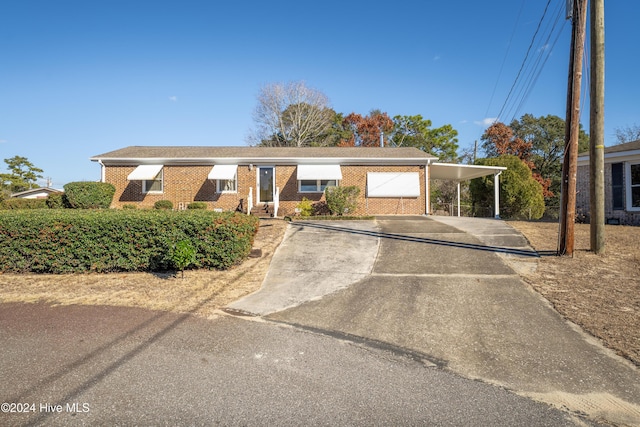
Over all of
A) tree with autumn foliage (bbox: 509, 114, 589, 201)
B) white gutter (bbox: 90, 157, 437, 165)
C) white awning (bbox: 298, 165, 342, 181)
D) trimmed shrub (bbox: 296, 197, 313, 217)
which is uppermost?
tree with autumn foliage (bbox: 509, 114, 589, 201)

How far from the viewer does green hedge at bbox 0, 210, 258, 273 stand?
22.8 ft

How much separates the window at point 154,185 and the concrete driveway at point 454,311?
9.58 m

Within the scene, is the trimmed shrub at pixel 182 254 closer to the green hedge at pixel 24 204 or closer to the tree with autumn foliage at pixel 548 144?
the green hedge at pixel 24 204

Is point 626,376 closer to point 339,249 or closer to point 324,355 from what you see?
point 324,355

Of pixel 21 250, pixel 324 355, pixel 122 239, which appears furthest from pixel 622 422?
pixel 21 250

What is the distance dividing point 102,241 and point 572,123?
10010 millimetres

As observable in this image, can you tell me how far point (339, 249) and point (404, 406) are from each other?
635cm

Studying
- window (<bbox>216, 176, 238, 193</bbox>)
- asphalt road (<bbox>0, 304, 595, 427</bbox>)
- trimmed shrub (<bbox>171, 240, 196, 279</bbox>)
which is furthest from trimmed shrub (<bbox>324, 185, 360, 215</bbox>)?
asphalt road (<bbox>0, 304, 595, 427</bbox>)

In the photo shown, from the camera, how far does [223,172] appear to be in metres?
15.8

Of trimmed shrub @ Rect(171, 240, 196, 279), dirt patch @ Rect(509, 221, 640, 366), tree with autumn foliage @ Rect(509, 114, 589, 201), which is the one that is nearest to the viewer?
dirt patch @ Rect(509, 221, 640, 366)

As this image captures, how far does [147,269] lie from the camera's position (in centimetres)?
715

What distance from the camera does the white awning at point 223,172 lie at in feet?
50.9

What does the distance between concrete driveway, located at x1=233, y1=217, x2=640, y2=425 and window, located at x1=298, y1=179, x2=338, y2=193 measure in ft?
22.3

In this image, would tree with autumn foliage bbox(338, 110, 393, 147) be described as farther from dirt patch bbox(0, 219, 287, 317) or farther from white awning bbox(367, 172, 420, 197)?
dirt patch bbox(0, 219, 287, 317)
